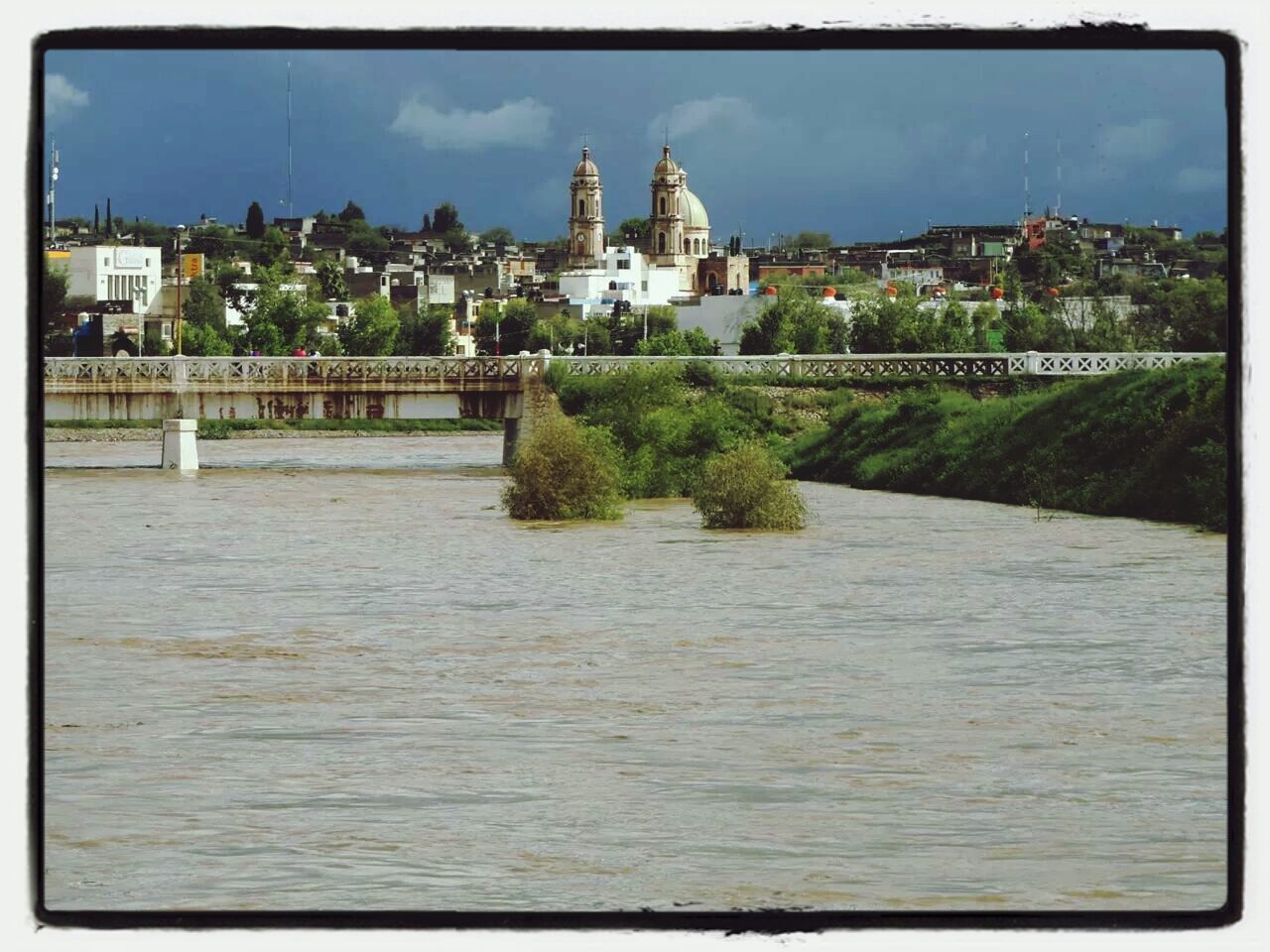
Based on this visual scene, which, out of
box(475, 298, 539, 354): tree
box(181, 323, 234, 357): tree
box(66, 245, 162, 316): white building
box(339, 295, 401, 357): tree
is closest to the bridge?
box(66, 245, 162, 316): white building

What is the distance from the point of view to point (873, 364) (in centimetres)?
3028

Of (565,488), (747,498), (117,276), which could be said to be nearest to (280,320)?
(117,276)

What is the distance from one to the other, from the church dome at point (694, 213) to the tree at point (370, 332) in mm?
21701

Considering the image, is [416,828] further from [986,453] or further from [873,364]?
[873,364]

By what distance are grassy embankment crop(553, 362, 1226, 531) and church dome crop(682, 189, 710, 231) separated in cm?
3146

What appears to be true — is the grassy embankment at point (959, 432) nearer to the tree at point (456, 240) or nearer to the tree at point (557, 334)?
the tree at point (557, 334)

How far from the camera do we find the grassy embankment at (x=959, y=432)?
18844mm

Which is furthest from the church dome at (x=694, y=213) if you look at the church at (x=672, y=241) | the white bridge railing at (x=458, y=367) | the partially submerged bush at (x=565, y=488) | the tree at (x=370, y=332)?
the partially submerged bush at (x=565, y=488)

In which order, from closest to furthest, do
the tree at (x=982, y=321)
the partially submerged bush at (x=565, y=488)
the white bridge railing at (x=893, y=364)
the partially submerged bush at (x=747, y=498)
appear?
the partially submerged bush at (x=747, y=498), the partially submerged bush at (x=565, y=488), the white bridge railing at (x=893, y=364), the tree at (x=982, y=321)

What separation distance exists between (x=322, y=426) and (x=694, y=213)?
2779 centimetres

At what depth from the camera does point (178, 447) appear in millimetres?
27062

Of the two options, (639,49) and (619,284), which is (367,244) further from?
(639,49)

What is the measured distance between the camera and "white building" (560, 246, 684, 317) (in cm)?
5003

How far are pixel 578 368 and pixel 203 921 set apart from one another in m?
25.1
